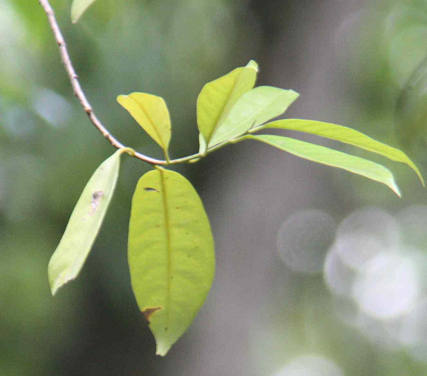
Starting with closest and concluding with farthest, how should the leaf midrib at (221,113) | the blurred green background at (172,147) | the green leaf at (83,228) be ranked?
the green leaf at (83,228)
the leaf midrib at (221,113)
the blurred green background at (172,147)

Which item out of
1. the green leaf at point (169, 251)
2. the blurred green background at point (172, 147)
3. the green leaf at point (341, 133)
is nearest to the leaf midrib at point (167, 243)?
the green leaf at point (169, 251)

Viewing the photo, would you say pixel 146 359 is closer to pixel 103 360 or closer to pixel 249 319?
pixel 103 360

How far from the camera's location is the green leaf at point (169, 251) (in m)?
0.49

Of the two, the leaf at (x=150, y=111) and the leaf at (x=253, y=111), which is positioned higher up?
the leaf at (x=150, y=111)

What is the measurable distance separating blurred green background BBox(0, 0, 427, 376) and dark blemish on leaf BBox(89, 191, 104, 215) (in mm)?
1074

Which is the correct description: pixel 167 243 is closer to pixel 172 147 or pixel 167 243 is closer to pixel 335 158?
pixel 335 158

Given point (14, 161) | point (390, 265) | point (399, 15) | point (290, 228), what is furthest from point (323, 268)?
point (14, 161)

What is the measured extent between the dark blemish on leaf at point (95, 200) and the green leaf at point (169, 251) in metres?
0.08

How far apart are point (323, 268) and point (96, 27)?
1944 millimetres

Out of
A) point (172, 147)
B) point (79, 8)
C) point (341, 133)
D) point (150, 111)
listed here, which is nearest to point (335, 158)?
point (341, 133)

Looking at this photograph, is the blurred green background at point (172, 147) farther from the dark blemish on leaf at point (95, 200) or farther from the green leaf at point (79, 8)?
the dark blemish on leaf at point (95, 200)

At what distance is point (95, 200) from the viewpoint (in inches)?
15.6

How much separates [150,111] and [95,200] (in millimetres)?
99

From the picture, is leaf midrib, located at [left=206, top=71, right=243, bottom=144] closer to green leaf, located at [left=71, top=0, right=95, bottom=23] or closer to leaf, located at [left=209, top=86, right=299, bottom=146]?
leaf, located at [left=209, top=86, right=299, bottom=146]
